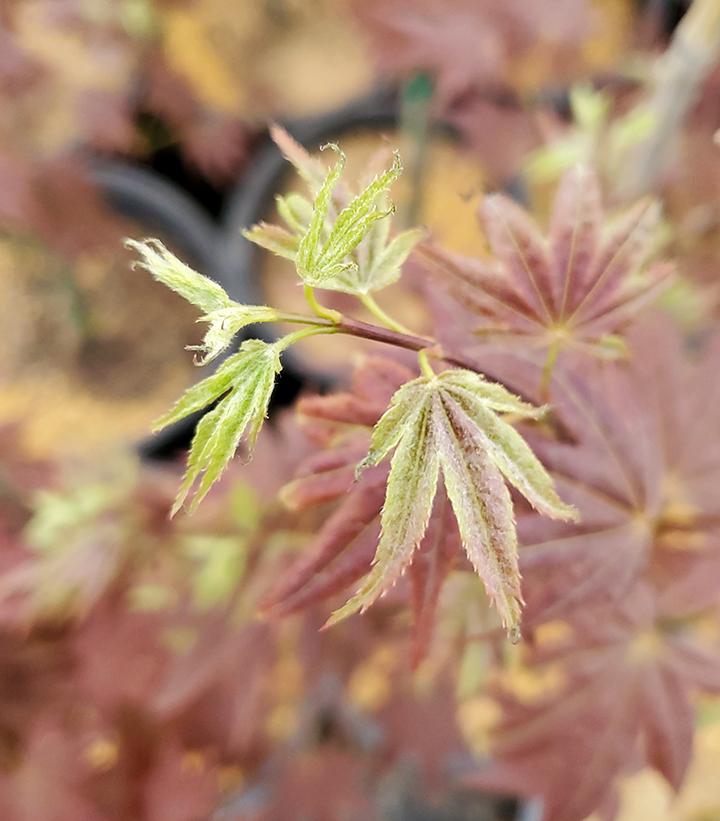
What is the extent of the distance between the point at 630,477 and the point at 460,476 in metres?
0.21

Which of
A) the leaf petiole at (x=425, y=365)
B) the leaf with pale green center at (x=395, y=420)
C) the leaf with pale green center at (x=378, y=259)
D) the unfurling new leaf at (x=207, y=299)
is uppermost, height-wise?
the leaf with pale green center at (x=378, y=259)

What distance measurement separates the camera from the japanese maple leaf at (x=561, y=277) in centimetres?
37

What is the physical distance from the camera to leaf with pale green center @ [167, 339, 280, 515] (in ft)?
0.87

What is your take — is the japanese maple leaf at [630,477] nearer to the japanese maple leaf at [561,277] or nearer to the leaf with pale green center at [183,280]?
the japanese maple leaf at [561,277]

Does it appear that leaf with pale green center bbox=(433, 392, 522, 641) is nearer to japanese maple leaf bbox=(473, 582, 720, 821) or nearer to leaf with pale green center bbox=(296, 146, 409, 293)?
leaf with pale green center bbox=(296, 146, 409, 293)

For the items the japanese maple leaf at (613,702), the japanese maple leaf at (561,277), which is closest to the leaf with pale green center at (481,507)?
the japanese maple leaf at (561,277)

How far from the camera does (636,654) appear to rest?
21.0 inches

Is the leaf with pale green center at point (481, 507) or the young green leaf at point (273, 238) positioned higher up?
the young green leaf at point (273, 238)

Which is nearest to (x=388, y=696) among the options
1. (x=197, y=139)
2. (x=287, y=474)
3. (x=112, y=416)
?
(x=287, y=474)

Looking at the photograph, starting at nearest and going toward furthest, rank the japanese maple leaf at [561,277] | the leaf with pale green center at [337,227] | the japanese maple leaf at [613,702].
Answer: the leaf with pale green center at [337,227] < the japanese maple leaf at [561,277] < the japanese maple leaf at [613,702]

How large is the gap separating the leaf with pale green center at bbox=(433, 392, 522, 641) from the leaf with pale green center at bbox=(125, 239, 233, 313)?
0.31 feet

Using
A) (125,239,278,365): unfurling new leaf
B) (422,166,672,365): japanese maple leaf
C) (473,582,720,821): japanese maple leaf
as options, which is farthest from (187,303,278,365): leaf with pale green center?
(473,582,720,821): japanese maple leaf

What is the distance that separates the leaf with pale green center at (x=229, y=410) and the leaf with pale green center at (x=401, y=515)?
54 millimetres

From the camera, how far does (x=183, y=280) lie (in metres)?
0.27
